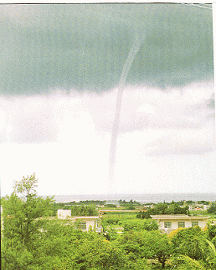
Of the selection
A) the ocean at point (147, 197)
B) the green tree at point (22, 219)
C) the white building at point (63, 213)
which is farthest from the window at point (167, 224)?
the green tree at point (22, 219)

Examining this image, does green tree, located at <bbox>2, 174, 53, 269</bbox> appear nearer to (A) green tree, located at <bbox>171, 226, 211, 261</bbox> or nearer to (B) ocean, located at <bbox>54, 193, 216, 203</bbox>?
(B) ocean, located at <bbox>54, 193, 216, 203</bbox>

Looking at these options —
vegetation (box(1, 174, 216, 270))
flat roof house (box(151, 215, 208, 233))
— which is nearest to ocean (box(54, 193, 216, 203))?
vegetation (box(1, 174, 216, 270))

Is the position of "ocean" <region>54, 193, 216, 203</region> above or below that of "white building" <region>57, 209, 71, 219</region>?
above

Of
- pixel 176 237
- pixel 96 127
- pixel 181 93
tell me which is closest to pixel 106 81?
pixel 96 127

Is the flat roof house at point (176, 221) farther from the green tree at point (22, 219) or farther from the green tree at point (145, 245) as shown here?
the green tree at point (22, 219)

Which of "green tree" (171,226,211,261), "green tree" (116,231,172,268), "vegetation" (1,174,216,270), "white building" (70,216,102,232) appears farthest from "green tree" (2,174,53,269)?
"green tree" (171,226,211,261)

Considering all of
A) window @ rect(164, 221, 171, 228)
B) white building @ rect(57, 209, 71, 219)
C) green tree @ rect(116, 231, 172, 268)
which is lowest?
green tree @ rect(116, 231, 172, 268)

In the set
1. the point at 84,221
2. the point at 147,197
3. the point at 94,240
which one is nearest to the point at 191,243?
the point at 147,197

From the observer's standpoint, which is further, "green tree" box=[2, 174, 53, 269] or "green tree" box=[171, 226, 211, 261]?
"green tree" box=[171, 226, 211, 261]
